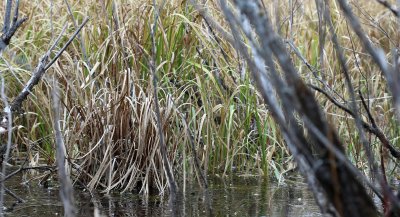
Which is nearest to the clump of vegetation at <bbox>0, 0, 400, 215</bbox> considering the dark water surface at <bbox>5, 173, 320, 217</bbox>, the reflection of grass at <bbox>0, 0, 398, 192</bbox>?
the reflection of grass at <bbox>0, 0, 398, 192</bbox>

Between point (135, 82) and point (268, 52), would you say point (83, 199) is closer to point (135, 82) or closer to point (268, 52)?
point (135, 82)

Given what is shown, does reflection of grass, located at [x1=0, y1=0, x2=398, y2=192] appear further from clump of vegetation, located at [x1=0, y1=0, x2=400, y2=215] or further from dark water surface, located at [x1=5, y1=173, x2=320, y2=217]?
dark water surface, located at [x1=5, y1=173, x2=320, y2=217]

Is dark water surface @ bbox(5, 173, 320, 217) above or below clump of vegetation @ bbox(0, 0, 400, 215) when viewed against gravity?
below

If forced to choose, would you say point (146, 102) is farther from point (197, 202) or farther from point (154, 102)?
point (197, 202)

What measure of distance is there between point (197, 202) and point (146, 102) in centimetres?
55

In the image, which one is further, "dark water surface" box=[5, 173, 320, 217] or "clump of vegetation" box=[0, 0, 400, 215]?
"clump of vegetation" box=[0, 0, 400, 215]

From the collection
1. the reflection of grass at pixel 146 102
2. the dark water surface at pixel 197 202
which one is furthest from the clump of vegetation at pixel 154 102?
the dark water surface at pixel 197 202

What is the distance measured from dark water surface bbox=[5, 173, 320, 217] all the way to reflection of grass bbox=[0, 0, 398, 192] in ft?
0.48

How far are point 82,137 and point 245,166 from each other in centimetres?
99

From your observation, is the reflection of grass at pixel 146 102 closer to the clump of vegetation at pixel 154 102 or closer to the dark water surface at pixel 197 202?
the clump of vegetation at pixel 154 102

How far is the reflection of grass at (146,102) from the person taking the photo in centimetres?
376

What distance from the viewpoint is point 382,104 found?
4.80 metres

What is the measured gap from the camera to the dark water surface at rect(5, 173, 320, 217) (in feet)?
10.9

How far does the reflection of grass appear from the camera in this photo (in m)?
3.76
